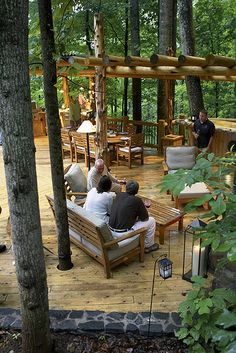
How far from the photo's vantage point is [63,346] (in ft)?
9.03

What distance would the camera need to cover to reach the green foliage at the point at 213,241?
1.59 meters

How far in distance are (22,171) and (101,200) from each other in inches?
87.7

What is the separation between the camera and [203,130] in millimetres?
7078

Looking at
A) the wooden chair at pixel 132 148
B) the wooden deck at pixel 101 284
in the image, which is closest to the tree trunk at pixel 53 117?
the wooden deck at pixel 101 284

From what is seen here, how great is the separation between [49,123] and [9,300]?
1.93 m

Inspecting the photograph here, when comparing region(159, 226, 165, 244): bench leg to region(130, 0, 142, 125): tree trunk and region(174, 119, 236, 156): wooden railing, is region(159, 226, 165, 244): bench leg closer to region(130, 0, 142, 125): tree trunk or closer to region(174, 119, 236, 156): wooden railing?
region(174, 119, 236, 156): wooden railing

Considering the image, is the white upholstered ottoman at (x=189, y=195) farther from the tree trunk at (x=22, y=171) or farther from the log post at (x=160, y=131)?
the log post at (x=160, y=131)

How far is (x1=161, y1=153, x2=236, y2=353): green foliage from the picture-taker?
1587 mm

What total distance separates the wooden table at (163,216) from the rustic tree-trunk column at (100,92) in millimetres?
2090

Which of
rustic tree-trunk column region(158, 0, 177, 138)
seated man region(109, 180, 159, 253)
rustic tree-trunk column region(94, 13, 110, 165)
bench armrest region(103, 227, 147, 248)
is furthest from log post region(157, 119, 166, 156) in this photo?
bench armrest region(103, 227, 147, 248)

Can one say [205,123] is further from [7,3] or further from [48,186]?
[7,3]

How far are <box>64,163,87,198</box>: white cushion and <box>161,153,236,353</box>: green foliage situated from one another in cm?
331

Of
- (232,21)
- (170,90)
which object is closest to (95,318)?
(170,90)

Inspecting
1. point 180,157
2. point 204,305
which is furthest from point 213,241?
point 180,157
